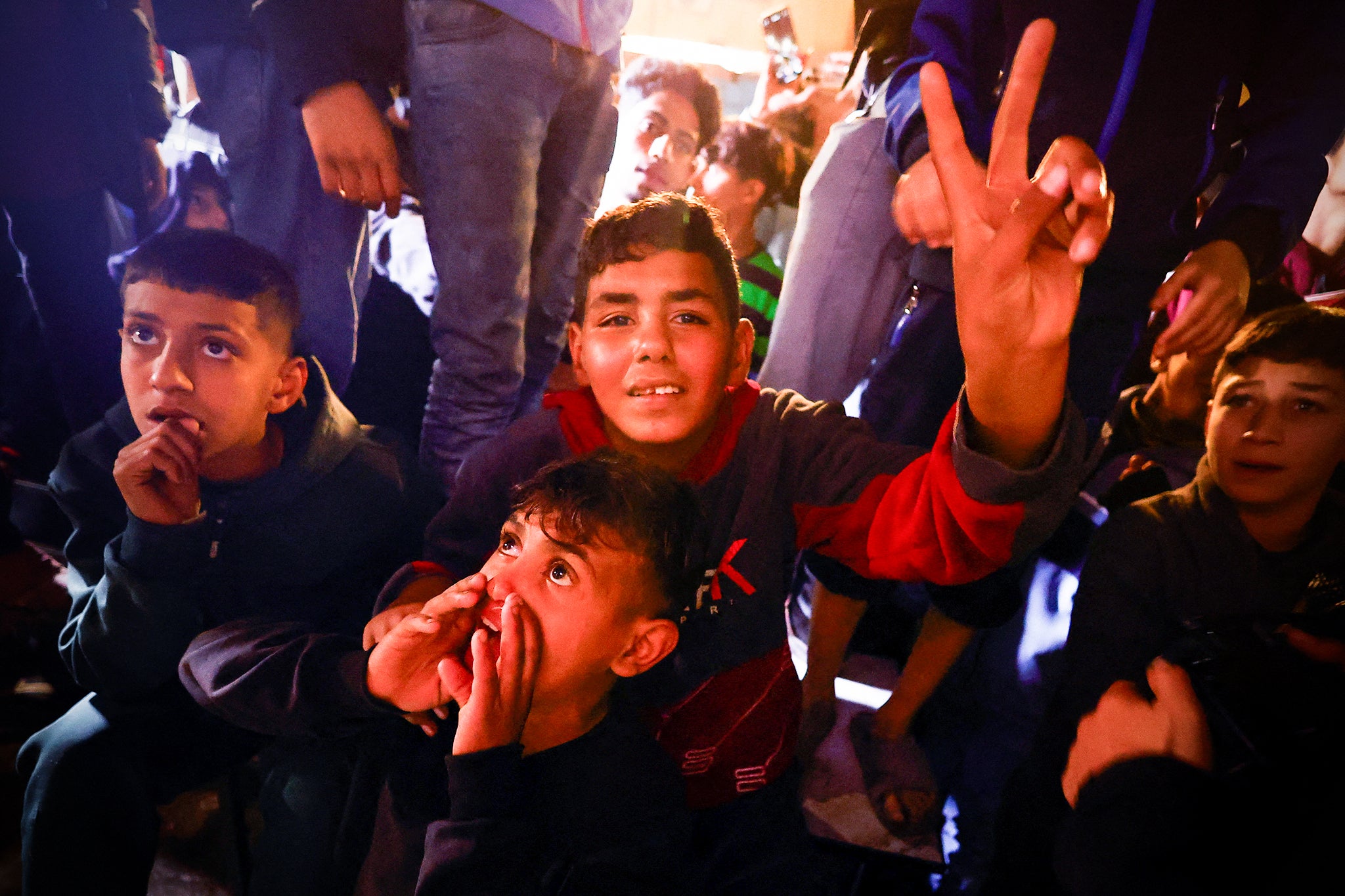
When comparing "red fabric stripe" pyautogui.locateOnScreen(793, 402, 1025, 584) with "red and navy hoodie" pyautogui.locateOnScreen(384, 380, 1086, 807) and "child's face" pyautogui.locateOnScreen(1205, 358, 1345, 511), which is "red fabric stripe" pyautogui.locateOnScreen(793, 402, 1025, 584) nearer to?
"red and navy hoodie" pyautogui.locateOnScreen(384, 380, 1086, 807)

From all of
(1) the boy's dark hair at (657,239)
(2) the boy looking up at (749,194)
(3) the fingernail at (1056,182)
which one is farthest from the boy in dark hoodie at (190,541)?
(3) the fingernail at (1056,182)

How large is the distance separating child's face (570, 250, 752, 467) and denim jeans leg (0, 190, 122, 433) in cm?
58

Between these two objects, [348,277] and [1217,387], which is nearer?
[1217,387]

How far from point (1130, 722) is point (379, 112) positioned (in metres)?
0.98

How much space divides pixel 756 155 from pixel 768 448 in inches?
14.0

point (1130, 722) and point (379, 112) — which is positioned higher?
point (379, 112)

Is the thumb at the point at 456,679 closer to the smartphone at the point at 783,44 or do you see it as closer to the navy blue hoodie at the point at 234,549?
the navy blue hoodie at the point at 234,549

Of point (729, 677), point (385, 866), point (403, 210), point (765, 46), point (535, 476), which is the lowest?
point (385, 866)

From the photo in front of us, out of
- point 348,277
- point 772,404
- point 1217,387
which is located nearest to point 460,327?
point 348,277

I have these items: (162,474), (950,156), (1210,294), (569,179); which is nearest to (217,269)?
(162,474)

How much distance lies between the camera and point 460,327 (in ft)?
2.35

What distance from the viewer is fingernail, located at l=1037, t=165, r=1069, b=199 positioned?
426 mm

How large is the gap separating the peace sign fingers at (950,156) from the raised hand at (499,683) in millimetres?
459

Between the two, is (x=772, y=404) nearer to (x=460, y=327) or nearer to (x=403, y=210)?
(x=460, y=327)
